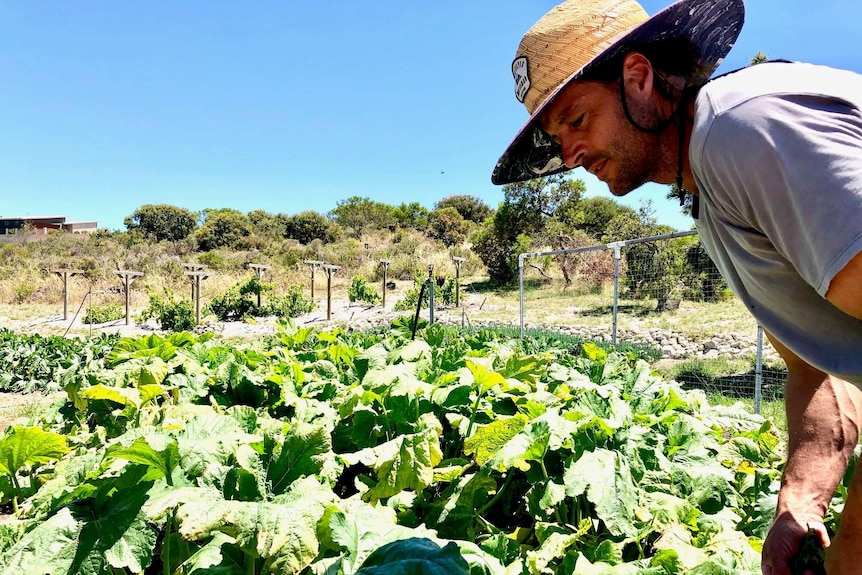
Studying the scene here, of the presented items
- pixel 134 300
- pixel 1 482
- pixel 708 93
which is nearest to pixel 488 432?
pixel 708 93

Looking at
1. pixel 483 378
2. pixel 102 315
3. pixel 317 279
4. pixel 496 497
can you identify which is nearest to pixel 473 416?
pixel 483 378

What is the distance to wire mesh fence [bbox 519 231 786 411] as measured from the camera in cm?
752

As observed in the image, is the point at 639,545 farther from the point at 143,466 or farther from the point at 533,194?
the point at 533,194

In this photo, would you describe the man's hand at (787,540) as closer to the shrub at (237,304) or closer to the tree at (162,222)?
the shrub at (237,304)

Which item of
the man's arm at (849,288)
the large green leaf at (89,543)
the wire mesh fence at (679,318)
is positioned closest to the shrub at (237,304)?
the wire mesh fence at (679,318)

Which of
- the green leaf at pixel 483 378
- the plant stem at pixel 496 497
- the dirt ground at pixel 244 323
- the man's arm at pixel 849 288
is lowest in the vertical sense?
the dirt ground at pixel 244 323

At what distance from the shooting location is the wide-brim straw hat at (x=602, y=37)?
1.28 m

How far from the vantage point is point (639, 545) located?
1.62 m

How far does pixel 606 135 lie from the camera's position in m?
1.33

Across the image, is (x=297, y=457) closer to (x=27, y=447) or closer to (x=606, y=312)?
(x=27, y=447)

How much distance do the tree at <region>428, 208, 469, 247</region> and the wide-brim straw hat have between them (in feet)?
124

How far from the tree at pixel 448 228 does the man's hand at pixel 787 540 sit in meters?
38.1

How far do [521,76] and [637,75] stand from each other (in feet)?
1.02

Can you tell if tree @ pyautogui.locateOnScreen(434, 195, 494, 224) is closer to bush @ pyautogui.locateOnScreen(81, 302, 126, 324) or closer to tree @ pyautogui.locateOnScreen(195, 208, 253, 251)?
tree @ pyautogui.locateOnScreen(195, 208, 253, 251)
